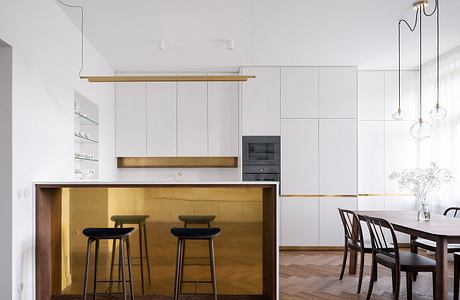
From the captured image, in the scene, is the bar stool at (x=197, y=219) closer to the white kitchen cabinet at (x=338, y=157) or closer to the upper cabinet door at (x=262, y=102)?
the upper cabinet door at (x=262, y=102)

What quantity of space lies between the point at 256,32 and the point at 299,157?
7.21 feet

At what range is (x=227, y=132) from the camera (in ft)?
21.2

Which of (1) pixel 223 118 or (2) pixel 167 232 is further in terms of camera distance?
(1) pixel 223 118

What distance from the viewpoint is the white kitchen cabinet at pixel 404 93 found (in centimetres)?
643

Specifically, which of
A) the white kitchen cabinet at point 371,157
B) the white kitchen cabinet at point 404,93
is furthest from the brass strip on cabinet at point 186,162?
the white kitchen cabinet at point 404,93

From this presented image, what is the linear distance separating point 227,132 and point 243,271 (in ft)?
10.0

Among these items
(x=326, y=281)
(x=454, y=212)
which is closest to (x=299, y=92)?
(x=454, y=212)

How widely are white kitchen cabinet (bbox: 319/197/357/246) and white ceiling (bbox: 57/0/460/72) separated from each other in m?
2.09

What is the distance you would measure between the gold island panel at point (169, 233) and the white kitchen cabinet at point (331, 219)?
2.60 metres

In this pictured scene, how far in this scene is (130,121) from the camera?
6.47 meters

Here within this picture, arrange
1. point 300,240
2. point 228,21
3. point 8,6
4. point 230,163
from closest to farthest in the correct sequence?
point 8,6
point 228,21
point 300,240
point 230,163

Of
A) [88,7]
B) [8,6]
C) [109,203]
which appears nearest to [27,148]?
[109,203]

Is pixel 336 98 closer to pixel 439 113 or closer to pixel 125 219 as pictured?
pixel 439 113

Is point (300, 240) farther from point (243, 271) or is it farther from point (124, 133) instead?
point (124, 133)
